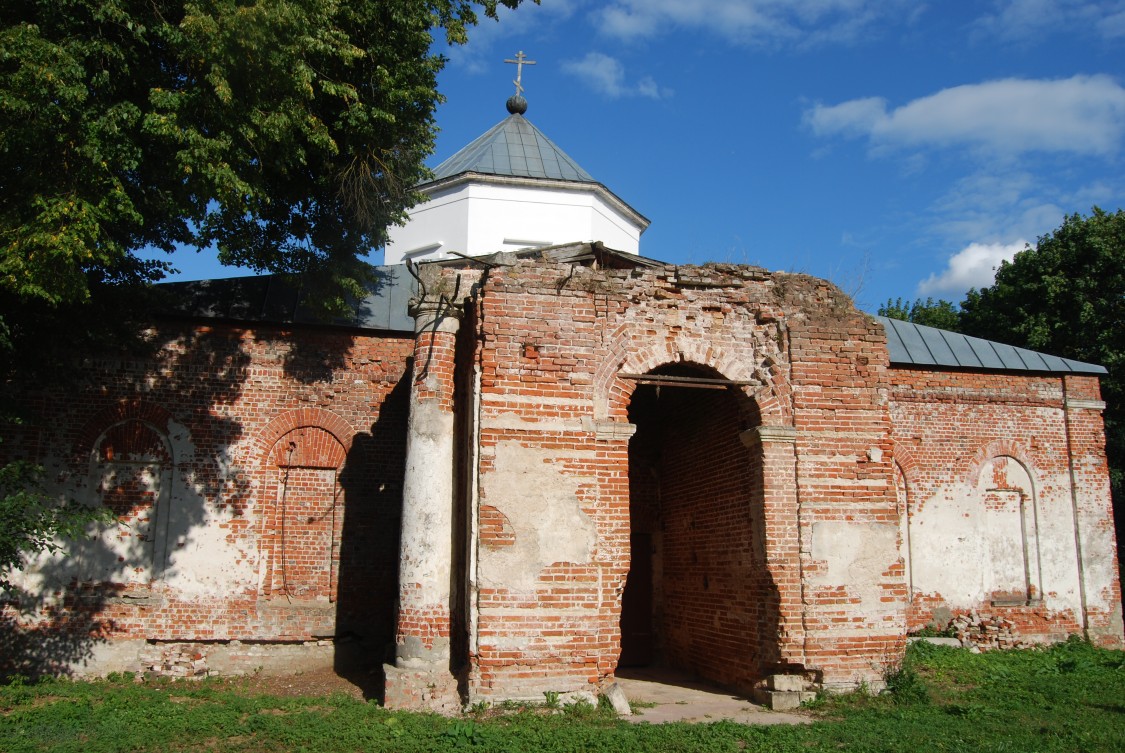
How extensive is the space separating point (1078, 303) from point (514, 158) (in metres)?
13.4

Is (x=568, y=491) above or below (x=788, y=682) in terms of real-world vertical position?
above

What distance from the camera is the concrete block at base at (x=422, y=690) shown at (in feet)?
27.0

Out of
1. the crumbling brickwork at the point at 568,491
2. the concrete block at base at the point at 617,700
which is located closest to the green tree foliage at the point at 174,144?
the crumbling brickwork at the point at 568,491

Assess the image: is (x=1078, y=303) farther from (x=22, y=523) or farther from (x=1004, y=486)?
(x=22, y=523)

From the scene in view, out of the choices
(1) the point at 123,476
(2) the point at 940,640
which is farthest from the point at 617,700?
(1) the point at 123,476

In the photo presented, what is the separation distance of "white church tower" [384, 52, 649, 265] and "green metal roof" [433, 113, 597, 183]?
3cm

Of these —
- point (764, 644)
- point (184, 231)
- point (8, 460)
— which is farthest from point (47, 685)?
point (764, 644)

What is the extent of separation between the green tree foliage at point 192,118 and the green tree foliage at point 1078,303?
15693 millimetres

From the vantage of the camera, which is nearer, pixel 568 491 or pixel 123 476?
pixel 568 491

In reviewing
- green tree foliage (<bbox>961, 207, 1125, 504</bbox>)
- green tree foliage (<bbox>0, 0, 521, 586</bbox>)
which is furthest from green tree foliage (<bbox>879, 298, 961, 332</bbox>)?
green tree foliage (<bbox>0, 0, 521, 586</bbox>)

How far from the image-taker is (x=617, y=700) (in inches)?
324

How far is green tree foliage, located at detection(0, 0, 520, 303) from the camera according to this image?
7934mm

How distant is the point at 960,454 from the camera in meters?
14.4

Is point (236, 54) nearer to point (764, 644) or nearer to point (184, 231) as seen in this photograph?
point (184, 231)
